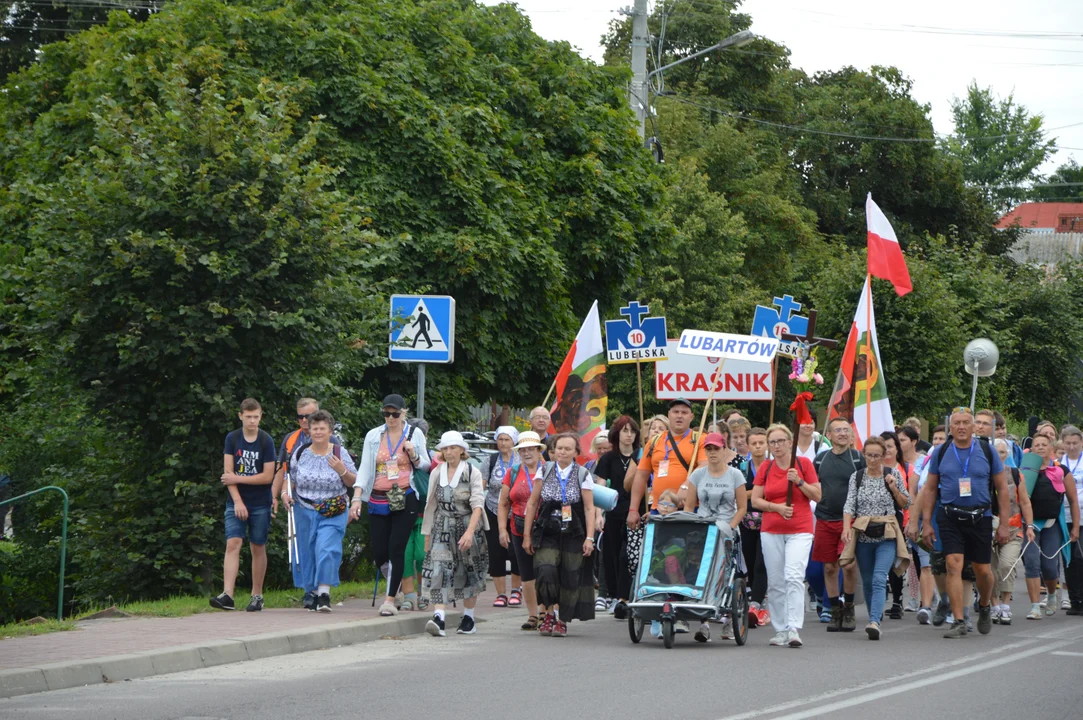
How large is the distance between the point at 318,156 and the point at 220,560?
25.9ft

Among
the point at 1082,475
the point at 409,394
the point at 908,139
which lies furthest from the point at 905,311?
the point at 908,139

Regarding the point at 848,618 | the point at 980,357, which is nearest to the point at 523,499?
the point at 848,618

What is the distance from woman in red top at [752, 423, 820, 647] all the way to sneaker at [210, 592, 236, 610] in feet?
15.7

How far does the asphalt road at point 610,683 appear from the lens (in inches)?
328

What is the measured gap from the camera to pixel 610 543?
13.9m

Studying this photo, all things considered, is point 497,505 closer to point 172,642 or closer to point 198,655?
point 172,642

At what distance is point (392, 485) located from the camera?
1287 cm

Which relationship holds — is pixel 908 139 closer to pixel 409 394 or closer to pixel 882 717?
pixel 409 394

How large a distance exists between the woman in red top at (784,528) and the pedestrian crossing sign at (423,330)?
392 cm

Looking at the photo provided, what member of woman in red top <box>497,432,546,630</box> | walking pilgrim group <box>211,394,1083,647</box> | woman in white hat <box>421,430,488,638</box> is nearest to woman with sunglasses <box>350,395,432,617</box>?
walking pilgrim group <box>211,394,1083,647</box>

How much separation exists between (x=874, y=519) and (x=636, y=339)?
20.4 ft

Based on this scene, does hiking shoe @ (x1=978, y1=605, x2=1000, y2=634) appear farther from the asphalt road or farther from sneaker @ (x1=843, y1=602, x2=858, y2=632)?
sneaker @ (x1=843, y1=602, x2=858, y2=632)

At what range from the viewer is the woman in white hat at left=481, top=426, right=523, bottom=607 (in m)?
14.2

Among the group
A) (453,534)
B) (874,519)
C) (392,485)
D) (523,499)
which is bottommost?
(453,534)
